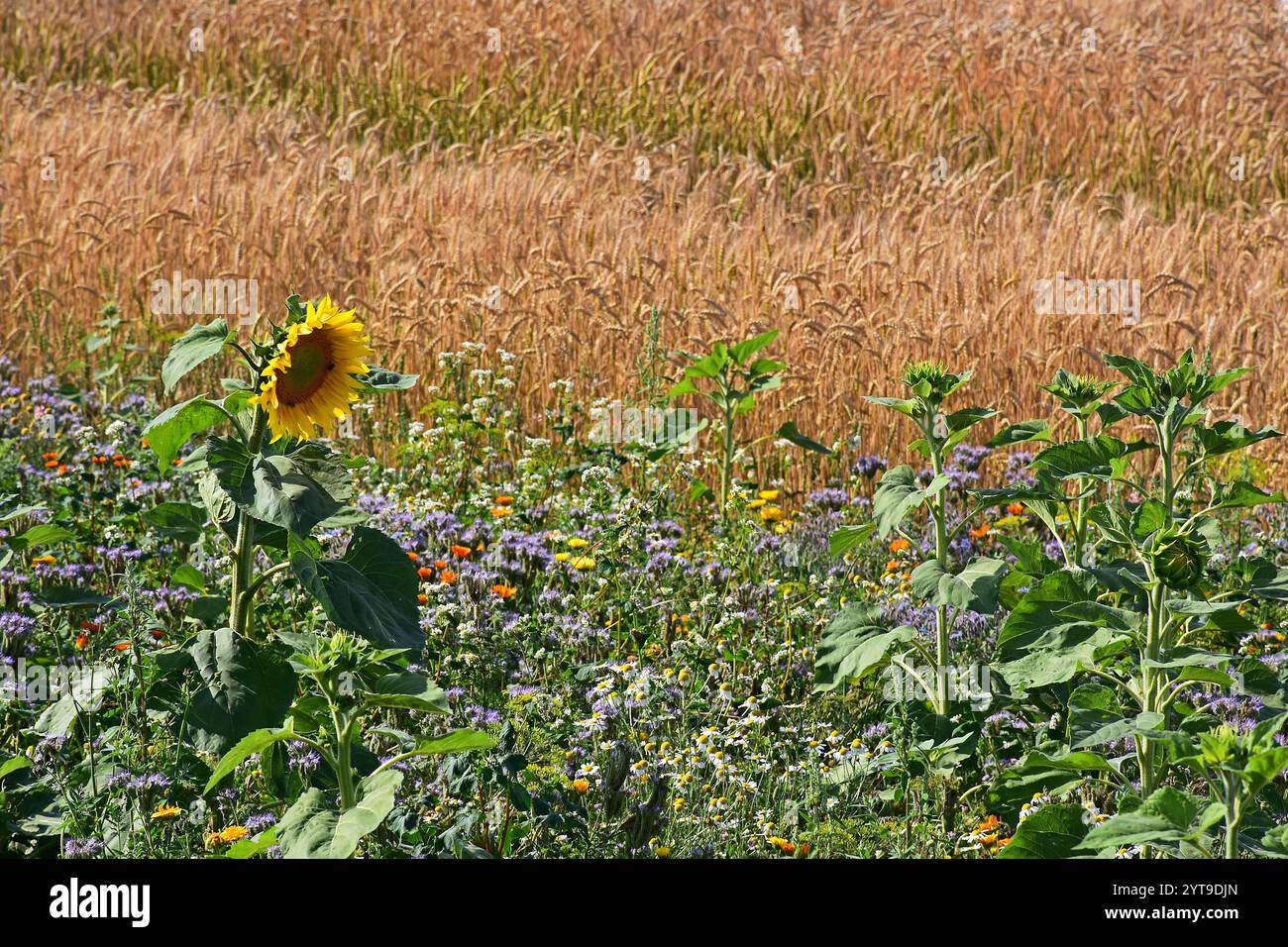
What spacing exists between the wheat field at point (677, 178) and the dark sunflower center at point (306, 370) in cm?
359

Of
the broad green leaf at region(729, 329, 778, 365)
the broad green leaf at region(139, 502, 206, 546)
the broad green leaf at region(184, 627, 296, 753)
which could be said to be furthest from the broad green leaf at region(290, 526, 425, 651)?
the broad green leaf at region(729, 329, 778, 365)

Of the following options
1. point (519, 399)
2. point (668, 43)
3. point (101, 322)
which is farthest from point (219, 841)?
point (668, 43)

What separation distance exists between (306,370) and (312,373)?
2 centimetres

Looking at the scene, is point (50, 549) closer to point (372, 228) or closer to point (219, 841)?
point (219, 841)

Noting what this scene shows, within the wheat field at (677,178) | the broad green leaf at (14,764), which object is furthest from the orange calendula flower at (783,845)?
the wheat field at (677,178)

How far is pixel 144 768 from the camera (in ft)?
11.0

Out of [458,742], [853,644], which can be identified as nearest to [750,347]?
[853,644]

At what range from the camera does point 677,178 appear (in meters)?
9.84

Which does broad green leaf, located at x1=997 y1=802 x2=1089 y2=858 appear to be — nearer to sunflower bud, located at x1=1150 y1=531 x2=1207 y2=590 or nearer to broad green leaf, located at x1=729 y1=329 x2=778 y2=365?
sunflower bud, located at x1=1150 y1=531 x2=1207 y2=590

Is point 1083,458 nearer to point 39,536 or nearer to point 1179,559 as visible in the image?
point 1179,559

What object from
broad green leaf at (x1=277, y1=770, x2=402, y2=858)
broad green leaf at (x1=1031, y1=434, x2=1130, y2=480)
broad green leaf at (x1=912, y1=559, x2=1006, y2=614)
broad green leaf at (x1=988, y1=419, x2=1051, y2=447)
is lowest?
broad green leaf at (x1=277, y1=770, x2=402, y2=858)

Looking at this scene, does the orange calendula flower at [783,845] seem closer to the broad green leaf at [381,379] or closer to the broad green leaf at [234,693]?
the broad green leaf at [234,693]

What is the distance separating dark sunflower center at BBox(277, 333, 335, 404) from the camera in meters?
2.80

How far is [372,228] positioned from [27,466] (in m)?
3.15
